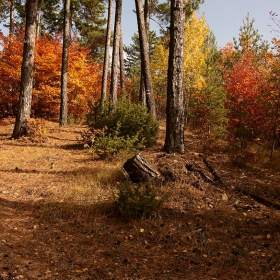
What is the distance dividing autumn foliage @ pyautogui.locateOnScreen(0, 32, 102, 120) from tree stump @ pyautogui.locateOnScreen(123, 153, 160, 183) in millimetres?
10476

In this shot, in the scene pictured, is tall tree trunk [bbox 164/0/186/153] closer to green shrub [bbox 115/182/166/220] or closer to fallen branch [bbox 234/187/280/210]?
fallen branch [bbox 234/187/280/210]

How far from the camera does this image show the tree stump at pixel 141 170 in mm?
5672

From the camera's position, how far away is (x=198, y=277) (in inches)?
120

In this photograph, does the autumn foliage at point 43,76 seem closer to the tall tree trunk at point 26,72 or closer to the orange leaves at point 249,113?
the tall tree trunk at point 26,72

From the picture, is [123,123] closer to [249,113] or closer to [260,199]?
[260,199]

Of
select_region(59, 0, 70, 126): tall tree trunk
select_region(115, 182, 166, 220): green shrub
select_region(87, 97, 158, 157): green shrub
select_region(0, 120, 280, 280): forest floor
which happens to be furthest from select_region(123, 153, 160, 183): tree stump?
select_region(59, 0, 70, 126): tall tree trunk

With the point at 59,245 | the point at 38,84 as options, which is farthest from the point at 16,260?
the point at 38,84

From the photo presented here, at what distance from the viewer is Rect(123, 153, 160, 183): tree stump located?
5672 mm

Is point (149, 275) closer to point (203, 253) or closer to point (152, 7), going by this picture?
point (203, 253)

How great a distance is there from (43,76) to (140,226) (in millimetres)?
14997

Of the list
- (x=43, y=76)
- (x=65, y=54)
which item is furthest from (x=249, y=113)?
(x=43, y=76)

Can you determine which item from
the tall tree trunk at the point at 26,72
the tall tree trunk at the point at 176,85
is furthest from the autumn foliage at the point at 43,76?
the tall tree trunk at the point at 176,85

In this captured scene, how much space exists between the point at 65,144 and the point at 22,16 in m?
17.0

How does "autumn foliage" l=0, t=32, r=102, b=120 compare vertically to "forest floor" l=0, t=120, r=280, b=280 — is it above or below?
above
